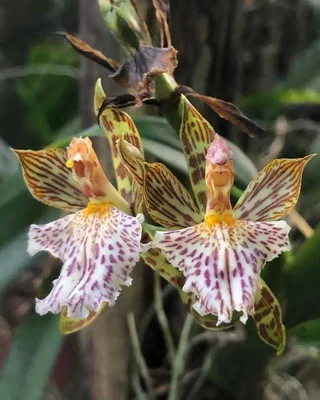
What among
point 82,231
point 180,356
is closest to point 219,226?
point 82,231

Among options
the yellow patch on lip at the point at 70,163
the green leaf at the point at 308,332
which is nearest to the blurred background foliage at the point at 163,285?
the green leaf at the point at 308,332

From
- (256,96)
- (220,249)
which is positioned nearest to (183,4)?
(256,96)

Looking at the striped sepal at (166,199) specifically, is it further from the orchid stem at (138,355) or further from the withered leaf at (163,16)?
the orchid stem at (138,355)

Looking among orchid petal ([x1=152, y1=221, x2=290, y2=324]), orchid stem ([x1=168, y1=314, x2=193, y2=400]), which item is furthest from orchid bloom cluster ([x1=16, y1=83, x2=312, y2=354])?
orchid stem ([x1=168, y1=314, x2=193, y2=400])

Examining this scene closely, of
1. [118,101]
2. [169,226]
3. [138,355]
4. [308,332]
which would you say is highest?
[118,101]

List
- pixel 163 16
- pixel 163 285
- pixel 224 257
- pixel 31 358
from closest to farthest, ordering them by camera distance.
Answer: pixel 224 257
pixel 163 16
pixel 31 358
pixel 163 285

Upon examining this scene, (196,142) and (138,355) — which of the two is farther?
(138,355)

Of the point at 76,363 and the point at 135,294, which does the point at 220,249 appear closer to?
the point at 135,294

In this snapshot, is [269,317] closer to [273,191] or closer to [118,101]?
[273,191]

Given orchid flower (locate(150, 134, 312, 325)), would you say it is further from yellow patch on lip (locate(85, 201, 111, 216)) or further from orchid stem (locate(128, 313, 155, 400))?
orchid stem (locate(128, 313, 155, 400))
